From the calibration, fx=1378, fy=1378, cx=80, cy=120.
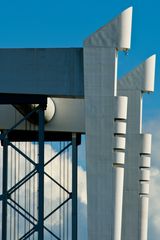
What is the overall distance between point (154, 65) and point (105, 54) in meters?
11.0

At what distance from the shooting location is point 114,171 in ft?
137

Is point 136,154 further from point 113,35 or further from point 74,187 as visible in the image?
point 113,35

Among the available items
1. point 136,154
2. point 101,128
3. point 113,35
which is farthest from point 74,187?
point 113,35

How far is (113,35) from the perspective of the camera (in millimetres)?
41844

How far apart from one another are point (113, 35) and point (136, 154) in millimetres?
11190

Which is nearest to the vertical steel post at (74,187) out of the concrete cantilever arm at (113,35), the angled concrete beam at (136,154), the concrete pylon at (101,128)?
the angled concrete beam at (136,154)

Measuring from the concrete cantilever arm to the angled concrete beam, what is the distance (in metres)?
9.39

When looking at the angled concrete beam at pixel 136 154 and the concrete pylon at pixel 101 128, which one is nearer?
the concrete pylon at pixel 101 128

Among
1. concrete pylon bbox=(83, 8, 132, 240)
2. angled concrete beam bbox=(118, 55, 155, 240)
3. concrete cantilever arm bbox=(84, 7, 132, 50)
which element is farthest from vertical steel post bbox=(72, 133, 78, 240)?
concrete cantilever arm bbox=(84, 7, 132, 50)

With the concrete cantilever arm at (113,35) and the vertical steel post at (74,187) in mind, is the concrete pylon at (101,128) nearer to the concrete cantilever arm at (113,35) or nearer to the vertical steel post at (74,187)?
the concrete cantilever arm at (113,35)

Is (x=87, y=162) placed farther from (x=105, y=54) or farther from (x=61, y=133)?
(x=61, y=133)

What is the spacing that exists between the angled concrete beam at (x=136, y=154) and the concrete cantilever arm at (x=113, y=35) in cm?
939

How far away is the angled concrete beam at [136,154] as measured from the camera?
170 feet

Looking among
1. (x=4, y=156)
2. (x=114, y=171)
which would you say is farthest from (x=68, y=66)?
(x=4, y=156)
